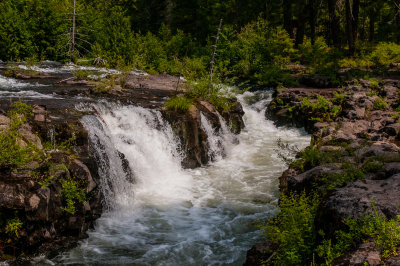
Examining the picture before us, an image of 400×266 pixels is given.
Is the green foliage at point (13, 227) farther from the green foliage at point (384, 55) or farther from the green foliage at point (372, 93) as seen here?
the green foliage at point (384, 55)

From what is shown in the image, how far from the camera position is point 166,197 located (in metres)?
8.89

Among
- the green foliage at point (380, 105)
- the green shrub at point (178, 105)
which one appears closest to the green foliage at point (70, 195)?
the green shrub at point (178, 105)

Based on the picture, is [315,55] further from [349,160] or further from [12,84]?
[12,84]

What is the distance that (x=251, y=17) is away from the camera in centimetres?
3600

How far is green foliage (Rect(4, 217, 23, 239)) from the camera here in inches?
217

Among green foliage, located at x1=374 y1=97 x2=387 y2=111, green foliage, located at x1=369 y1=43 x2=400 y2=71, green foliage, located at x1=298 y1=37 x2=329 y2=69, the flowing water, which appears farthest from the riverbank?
green foliage, located at x1=369 y1=43 x2=400 y2=71

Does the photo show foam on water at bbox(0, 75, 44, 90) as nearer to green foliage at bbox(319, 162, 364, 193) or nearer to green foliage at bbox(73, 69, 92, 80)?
green foliage at bbox(73, 69, 92, 80)

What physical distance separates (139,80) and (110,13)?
35.0 feet

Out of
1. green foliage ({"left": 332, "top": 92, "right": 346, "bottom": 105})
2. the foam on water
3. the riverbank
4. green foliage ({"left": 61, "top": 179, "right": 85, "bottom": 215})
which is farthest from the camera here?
green foliage ({"left": 332, "top": 92, "right": 346, "bottom": 105})

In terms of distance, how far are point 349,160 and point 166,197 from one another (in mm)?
4452

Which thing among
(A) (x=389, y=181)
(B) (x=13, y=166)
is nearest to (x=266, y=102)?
(A) (x=389, y=181)

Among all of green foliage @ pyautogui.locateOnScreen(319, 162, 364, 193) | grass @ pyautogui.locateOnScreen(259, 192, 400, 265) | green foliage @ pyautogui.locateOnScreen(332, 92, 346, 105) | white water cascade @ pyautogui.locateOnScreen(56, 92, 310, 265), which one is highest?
green foliage @ pyautogui.locateOnScreen(332, 92, 346, 105)

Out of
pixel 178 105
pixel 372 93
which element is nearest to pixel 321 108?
pixel 372 93

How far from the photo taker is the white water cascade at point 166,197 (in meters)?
6.46
